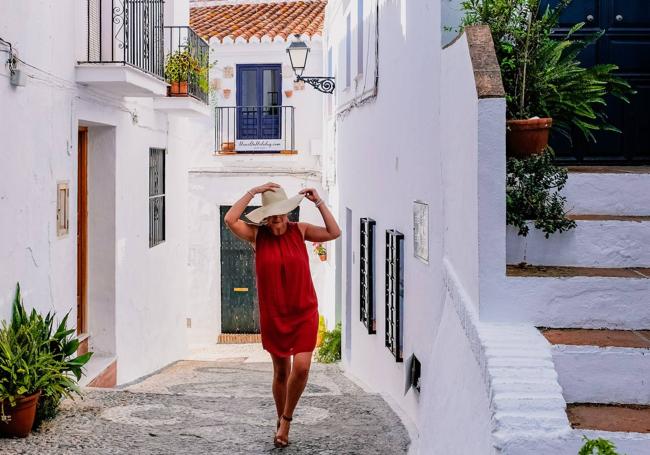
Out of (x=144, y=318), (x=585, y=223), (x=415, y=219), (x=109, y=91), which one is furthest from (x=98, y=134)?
(x=585, y=223)

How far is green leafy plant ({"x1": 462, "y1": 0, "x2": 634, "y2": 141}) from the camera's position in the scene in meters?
5.80

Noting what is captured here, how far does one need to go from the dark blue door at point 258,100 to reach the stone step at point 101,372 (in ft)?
35.3

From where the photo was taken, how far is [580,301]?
460 cm

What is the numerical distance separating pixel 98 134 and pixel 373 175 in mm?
3315

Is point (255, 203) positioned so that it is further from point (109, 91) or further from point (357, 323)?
point (109, 91)

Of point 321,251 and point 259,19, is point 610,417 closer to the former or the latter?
point 321,251

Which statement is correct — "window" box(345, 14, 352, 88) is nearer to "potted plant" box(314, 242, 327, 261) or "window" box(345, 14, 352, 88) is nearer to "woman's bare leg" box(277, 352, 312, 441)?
"potted plant" box(314, 242, 327, 261)

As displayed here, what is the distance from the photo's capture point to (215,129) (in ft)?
69.7

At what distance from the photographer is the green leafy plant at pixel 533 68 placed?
580 cm

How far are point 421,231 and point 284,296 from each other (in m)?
1.74

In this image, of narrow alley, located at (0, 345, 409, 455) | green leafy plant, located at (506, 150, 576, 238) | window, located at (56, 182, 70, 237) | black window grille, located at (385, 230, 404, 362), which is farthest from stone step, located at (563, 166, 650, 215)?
window, located at (56, 182, 70, 237)

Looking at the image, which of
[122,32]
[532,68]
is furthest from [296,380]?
[122,32]

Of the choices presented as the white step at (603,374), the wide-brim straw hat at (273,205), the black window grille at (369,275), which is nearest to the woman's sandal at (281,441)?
the wide-brim straw hat at (273,205)

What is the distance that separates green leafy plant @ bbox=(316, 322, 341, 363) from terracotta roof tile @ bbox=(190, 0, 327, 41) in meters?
8.13
